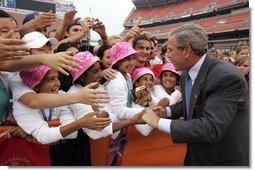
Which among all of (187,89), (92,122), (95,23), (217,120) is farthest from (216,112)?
(95,23)

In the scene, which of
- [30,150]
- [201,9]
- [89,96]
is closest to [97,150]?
[30,150]

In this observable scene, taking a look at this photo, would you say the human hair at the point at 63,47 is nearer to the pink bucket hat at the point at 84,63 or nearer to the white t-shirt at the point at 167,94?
the pink bucket hat at the point at 84,63

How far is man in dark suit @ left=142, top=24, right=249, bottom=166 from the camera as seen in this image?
4.99ft

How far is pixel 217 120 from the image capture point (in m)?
1.50

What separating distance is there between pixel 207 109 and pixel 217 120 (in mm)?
78

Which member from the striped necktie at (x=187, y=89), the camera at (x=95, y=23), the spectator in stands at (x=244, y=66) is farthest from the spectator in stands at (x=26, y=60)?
the spectator in stands at (x=244, y=66)

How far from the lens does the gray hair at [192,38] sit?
164 cm

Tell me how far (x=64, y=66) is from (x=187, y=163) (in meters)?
1.07

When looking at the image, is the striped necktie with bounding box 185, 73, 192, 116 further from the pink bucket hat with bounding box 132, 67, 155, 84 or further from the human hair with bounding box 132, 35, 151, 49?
the human hair with bounding box 132, 35, 151, 49

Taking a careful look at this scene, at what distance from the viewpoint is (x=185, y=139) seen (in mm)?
1533

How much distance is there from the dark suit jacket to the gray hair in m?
0.09

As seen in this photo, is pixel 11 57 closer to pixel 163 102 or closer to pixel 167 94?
pixel 163 102

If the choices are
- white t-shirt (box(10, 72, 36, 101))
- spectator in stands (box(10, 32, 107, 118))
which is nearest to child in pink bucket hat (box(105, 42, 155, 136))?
spectator in stands (box(10, 32, 107, 118))

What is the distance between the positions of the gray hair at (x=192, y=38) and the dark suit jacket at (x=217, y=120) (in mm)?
94
